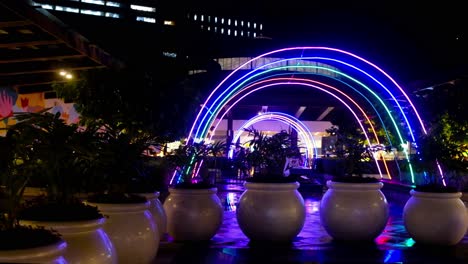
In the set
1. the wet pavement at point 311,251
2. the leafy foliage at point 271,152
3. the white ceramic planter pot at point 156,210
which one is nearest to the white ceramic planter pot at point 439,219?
the wet pavement at point 311,251

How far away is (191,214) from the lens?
636 cm

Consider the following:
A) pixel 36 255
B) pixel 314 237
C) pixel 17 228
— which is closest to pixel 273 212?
pixel 314 237

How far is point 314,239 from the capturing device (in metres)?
7.18

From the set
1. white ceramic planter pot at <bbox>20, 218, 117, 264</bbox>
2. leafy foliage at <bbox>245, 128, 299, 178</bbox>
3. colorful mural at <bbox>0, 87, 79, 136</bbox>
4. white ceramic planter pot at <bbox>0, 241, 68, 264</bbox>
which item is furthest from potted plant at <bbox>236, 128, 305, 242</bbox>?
colorful mural at <bbox>0, 87, 79, 136</bbox>

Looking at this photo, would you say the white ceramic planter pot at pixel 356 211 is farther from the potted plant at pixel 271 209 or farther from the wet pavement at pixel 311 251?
the potted plant at pixel 271 209

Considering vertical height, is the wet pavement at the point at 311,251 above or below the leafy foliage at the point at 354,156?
below

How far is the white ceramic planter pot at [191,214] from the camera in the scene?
6367mm

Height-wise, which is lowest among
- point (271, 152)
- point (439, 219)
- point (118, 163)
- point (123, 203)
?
point (439, 219)

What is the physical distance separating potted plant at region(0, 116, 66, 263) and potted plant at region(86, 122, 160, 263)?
125 cm

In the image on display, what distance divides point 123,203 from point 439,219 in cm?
423

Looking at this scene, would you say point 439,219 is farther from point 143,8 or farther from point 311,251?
point 143,8

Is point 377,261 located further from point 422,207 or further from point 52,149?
point 52,149

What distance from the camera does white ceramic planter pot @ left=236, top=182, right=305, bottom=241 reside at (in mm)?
6316

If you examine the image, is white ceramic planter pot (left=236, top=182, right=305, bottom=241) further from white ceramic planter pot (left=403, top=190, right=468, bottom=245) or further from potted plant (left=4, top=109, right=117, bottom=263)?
potted plant (left=4, top=109, right=117, bottom=263)
